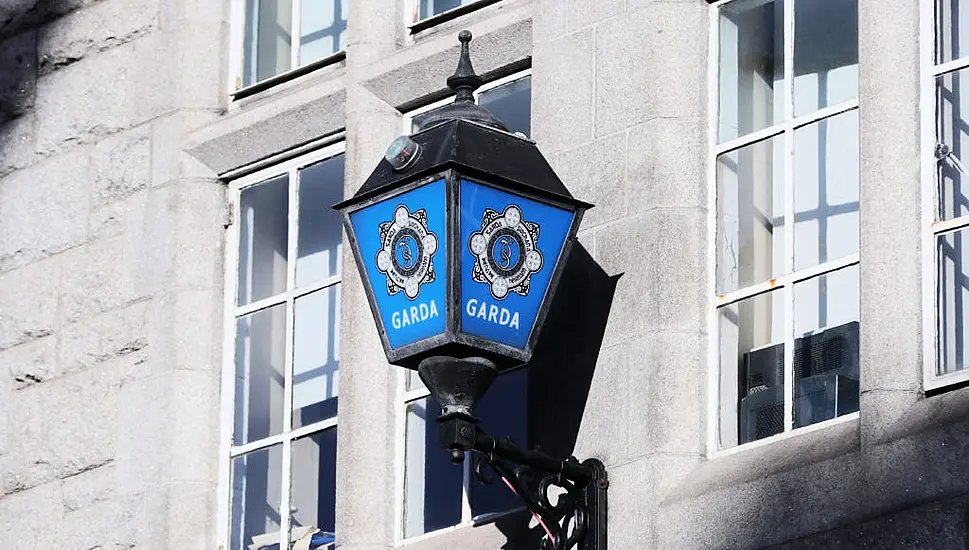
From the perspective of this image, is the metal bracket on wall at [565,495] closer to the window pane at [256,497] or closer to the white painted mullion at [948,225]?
the white painted mullion at [948,225]

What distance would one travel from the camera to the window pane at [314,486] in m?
9.21

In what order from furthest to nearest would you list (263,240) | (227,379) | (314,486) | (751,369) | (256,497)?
(263,240), (227,379), (256,497), (314,486), (751,369)

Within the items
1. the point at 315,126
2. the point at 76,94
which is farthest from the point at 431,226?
the point at 76,94

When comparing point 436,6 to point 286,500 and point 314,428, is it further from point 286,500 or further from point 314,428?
point 286,500

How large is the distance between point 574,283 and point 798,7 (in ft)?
3.52

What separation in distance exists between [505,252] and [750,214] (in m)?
1.02

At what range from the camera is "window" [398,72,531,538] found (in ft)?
28.5

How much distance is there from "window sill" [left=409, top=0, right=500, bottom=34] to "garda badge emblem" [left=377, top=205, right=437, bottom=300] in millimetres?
1787

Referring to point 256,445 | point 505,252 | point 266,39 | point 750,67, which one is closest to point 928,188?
point 750,67

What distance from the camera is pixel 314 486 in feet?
30.5

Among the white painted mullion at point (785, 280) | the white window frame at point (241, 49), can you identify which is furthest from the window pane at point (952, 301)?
the white window frame at point (241, 49)

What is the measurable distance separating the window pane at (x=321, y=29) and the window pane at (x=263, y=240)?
491 mm

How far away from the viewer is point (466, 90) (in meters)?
7.99

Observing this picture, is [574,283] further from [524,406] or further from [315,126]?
[315,126]
